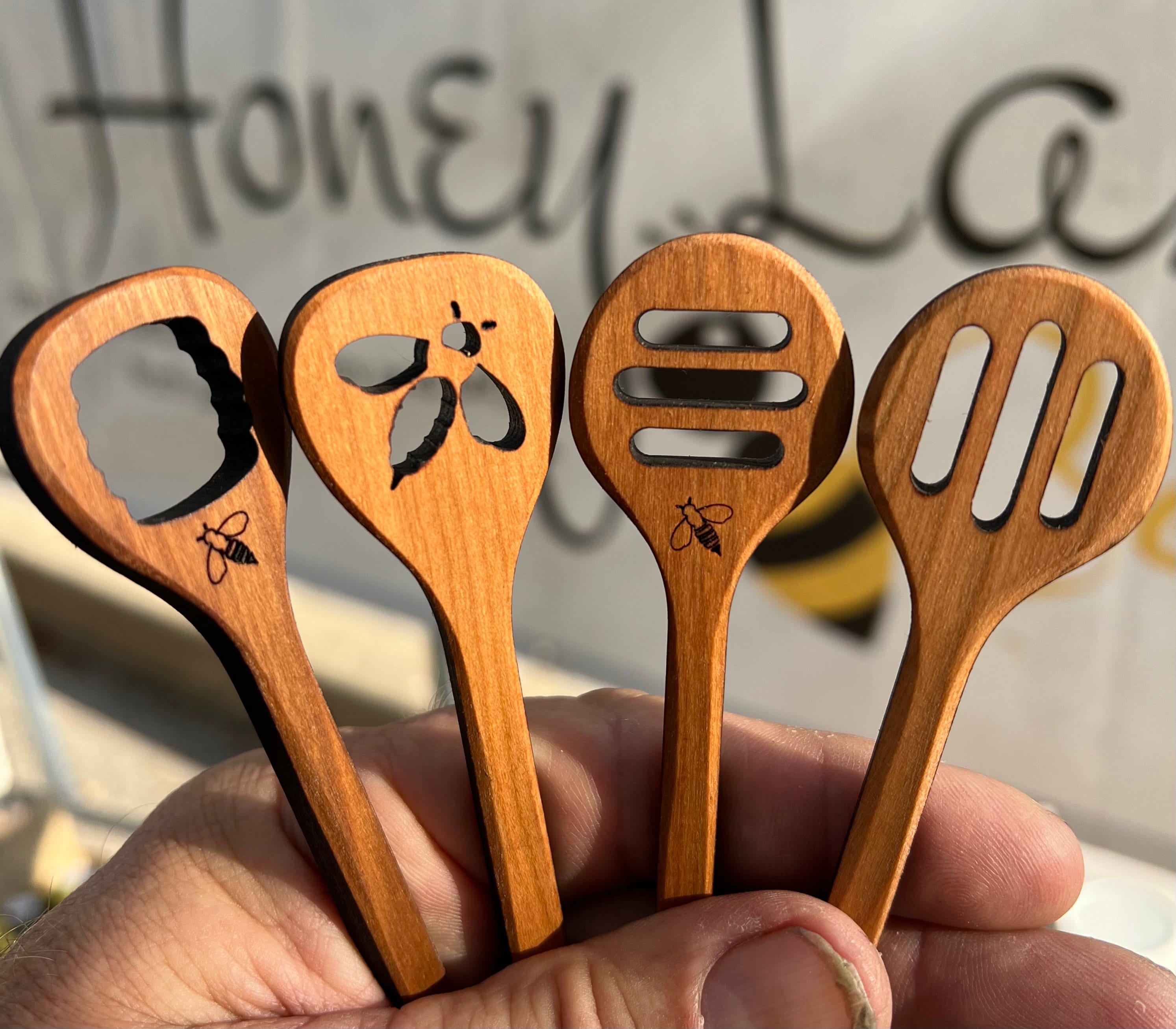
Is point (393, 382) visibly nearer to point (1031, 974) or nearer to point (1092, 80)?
point (1031, 974)

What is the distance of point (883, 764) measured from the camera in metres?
0.30

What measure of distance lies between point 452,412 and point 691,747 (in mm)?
146

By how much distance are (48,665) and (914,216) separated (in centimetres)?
99

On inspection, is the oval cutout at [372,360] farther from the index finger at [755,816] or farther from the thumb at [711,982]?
the thumb at [711,982]

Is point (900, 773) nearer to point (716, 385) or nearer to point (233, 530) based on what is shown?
point (233, 530)

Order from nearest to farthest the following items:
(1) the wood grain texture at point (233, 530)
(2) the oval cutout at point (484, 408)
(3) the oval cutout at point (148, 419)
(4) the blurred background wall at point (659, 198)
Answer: (1) the wood grain texture at point (233, 530), (4) the blurred background wall at point (659, 198), (2) the oval cutout at point (484, 408), (3) the oval cutout at point (148, 419)

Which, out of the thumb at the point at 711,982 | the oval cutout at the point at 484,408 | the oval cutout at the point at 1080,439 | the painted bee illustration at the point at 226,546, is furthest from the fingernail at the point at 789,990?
the oval cutout at the point at 484,408

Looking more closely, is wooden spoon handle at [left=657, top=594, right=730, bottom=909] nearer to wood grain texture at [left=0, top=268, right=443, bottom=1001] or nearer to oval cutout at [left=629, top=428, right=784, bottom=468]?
wood grain texture at [left=0, top=268, right=443, bottom=1001]

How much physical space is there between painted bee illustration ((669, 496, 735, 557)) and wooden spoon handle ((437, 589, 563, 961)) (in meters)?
0.07

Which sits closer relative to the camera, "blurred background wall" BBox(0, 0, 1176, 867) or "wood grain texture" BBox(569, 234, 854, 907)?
"wood grain texture" BBox(569, 234, 854, 907)

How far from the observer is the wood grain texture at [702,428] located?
0.27m

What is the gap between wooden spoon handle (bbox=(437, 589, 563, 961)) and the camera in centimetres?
30

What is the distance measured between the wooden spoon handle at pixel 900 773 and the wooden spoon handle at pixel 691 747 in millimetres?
52

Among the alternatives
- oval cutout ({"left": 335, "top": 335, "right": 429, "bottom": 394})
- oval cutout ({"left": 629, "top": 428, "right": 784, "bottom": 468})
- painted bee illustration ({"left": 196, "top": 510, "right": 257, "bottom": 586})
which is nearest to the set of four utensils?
painted bee illustration ({"left": 196, "top": 510, "right": 257, "bottom": 586})
